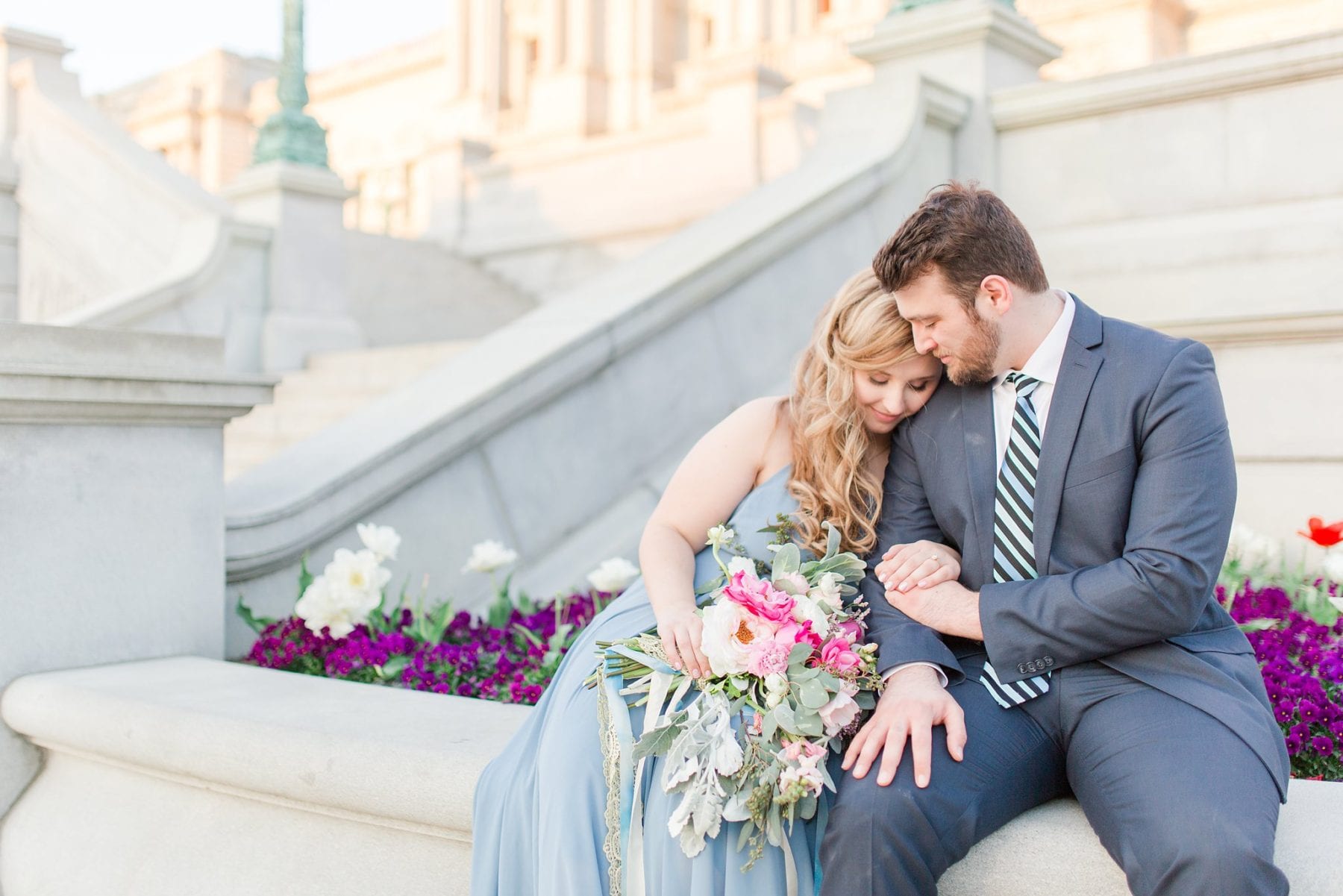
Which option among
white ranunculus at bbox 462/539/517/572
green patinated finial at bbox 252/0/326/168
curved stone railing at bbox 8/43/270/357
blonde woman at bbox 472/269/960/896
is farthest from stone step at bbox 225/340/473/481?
blonde woman at bbox 472/269/960/896

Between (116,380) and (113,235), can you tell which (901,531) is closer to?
(116,380)

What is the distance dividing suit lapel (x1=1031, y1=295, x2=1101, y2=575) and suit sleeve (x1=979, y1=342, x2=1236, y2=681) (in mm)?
128

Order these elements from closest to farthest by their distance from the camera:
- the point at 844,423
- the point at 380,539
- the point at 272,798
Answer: the point at 844,423 < the point at 272,798 < the point at 380,539

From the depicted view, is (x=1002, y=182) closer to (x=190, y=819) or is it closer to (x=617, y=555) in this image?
(x=617, y=555)

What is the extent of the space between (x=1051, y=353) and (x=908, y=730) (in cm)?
91

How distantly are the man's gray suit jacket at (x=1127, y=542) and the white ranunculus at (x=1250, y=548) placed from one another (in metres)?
1.96

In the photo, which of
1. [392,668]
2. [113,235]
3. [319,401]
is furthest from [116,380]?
[113,235]

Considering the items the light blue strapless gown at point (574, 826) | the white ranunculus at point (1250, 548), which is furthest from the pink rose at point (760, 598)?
the white ranunculus at point (1250, 548)

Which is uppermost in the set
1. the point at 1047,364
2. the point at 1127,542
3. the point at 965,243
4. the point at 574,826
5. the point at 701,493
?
the point at 965,243

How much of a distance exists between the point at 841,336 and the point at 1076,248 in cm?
432

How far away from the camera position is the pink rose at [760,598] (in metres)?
2.54

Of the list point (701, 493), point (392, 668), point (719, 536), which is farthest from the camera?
point (392, 668)

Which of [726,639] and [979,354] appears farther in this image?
[979,354]

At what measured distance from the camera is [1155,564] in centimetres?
248
